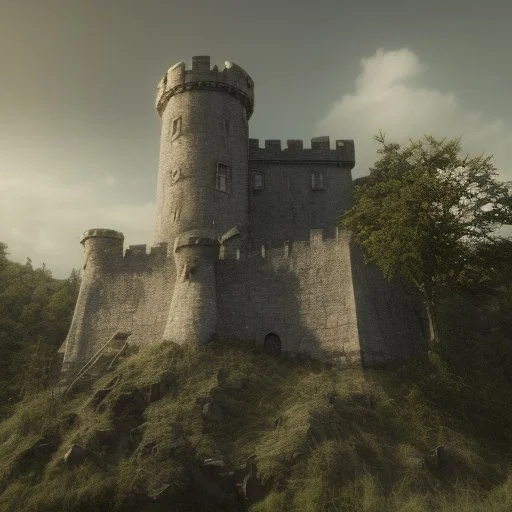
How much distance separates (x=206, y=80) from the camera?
32.4m

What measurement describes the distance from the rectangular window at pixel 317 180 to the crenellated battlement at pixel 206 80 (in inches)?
→ 231

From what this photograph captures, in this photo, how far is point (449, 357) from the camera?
69.3 feet

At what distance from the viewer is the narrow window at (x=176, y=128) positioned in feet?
105

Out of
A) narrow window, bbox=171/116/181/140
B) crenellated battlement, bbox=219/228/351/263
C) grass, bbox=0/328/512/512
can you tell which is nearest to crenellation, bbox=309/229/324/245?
crenellated battlement, bbox=219/228/351/263

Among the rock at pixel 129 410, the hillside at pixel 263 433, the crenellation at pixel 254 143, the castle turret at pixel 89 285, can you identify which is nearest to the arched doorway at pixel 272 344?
the hillside at pixel 263 433

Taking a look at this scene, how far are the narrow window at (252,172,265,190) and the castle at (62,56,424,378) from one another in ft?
0.21

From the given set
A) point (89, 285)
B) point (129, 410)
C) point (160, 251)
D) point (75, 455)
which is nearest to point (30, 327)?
point (89, 285)

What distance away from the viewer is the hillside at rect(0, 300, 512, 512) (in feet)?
55.6

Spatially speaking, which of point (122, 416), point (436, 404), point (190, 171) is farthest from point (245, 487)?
point (190, 171)

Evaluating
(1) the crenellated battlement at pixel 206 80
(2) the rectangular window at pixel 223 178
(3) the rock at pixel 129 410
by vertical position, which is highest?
(1) the crenellated battlement at pixel 206 80

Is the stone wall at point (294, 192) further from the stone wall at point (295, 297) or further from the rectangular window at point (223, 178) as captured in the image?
the stone wall at point (295, 297)

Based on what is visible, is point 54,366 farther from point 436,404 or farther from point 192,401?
point 436,404

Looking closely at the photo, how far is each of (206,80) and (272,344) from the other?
54.8ft

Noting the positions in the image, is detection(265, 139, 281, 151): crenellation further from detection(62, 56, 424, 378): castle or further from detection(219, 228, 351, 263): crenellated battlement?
detection(219, 228, 351, 263): crenellated battlement
